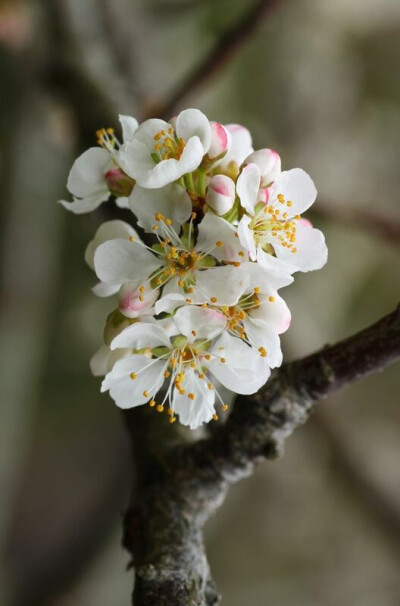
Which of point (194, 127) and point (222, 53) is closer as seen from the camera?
point (194, 127)

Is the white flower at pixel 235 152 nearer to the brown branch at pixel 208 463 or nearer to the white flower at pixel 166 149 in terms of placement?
the white flower at pixel 166 149

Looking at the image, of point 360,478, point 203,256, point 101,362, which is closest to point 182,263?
point 203,256

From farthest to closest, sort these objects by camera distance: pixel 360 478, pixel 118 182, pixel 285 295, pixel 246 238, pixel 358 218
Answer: pixel 285 295 → pixel 360 478 → pixel 358 218 → pixel 118 182 → pixel 246 238

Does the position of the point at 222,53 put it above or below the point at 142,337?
above

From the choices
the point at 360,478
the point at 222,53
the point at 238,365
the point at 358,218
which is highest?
the point at 222,53

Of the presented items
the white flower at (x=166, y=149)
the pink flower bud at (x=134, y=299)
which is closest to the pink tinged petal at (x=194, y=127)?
the white flower at (x=166, y=149)

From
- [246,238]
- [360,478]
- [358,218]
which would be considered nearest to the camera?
[246,238]

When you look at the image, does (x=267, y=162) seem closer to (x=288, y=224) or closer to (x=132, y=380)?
(x=288, y=224)
